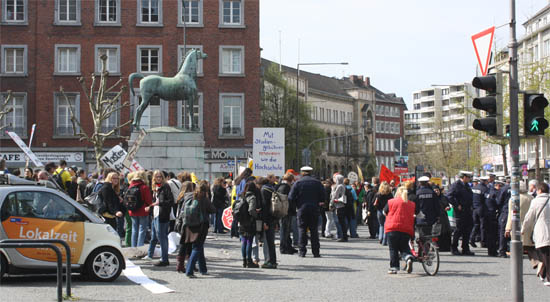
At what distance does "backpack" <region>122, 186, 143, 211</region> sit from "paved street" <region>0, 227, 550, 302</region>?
107 cm

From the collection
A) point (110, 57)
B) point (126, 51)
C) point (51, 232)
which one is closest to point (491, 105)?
point (51, 232)

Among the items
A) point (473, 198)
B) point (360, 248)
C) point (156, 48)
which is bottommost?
point (360, 248)

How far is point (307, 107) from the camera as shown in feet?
266

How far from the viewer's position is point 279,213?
1586 cm

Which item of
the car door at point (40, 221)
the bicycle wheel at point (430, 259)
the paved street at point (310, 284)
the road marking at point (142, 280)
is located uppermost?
the car door at point (40, 221)

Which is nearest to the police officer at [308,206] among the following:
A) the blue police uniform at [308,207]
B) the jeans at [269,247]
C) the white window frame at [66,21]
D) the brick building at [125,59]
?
the blue police uniform at [308,207]

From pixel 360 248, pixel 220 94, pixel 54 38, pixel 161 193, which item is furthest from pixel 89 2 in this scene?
pixel 161 193

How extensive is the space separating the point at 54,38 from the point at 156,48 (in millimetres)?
6565

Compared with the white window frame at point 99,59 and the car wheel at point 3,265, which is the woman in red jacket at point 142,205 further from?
the white window frame at point 99,59

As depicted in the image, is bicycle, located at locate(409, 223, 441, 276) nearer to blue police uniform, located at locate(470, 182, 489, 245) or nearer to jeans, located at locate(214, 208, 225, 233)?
blue police uniform, located at locate(470, 182, 489, 245)

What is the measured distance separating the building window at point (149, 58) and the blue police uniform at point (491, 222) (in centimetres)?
3685

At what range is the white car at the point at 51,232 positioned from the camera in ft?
40.4

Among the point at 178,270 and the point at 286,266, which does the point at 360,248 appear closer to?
the point at 286,266

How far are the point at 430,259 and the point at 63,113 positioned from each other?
42.1 meters
